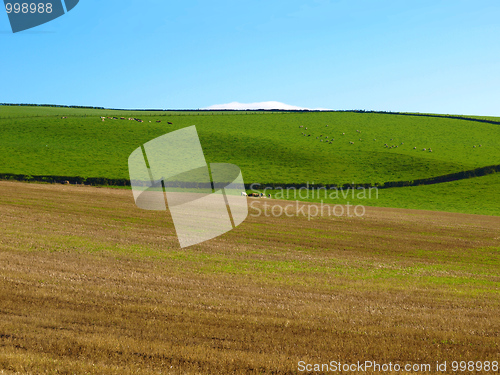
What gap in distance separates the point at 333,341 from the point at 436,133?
369 feet

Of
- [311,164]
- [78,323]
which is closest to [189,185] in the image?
[311,164]

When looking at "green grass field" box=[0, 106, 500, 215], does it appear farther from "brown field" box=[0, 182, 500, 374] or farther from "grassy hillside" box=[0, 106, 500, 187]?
"brown field" box=[0, 182, 500, 374]

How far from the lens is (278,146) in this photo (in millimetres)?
90375

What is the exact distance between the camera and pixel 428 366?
8953 mm

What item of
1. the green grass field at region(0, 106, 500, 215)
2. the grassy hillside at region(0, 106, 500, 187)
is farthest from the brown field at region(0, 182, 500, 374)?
the grassy hillside at region(0, 106, 500, 187)

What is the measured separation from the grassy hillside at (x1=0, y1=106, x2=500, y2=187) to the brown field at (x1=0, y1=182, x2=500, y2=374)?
42.0 m

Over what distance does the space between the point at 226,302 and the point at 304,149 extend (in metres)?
78.5

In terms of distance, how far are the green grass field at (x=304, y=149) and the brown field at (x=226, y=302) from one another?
3819 cm

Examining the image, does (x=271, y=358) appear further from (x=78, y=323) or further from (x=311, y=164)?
(x=311, y=164)

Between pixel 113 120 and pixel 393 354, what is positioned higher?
pixel 393 354

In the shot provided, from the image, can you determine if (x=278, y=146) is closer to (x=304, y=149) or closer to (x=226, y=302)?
(x=304, y=149)

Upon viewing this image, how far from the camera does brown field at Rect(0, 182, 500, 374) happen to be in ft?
29.0

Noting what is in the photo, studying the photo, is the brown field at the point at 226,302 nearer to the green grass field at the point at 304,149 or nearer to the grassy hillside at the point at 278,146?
the green grass field at the point at 304,149

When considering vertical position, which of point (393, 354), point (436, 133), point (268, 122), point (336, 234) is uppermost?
point (393, 354)
